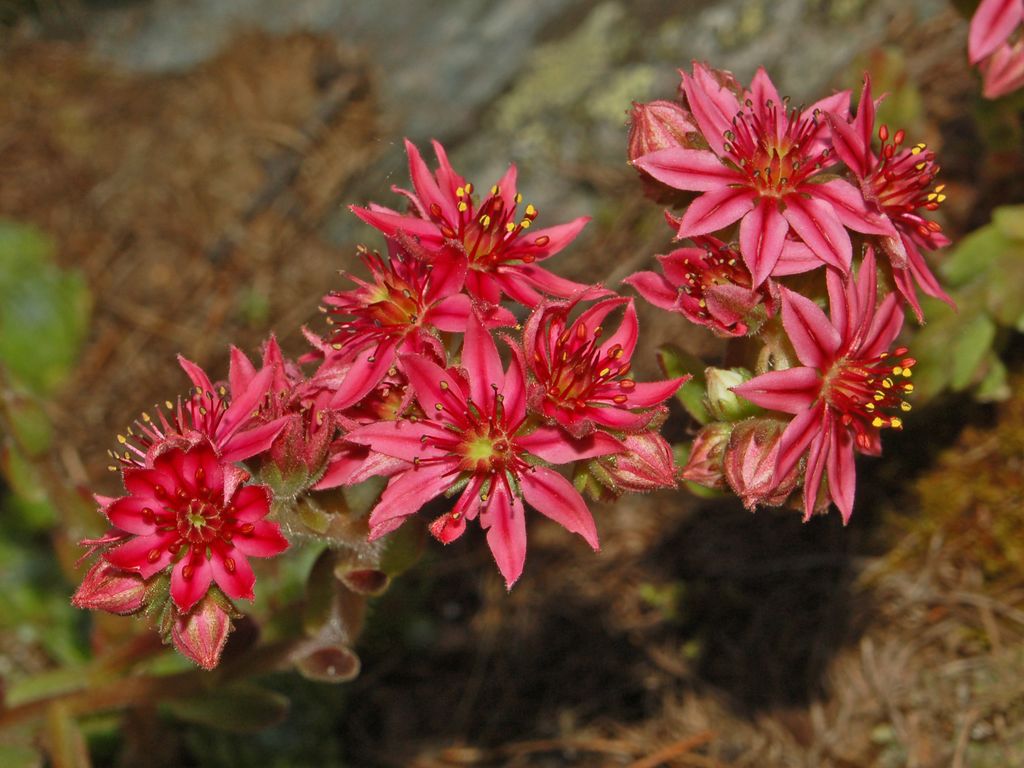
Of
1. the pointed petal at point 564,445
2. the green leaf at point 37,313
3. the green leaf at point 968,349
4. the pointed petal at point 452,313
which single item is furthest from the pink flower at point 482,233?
the green leaf at point 37,313

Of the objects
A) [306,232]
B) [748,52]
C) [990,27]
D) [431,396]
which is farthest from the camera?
[306,232]

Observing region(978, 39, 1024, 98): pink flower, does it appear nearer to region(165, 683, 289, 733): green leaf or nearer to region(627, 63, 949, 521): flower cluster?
region(627, 63, 949, 521): flower cluster

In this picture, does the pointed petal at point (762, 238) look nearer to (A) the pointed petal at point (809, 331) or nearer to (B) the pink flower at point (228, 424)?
(A) the pointed petal at point (809, 331)

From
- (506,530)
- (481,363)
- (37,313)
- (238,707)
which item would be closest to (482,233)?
(481,363)

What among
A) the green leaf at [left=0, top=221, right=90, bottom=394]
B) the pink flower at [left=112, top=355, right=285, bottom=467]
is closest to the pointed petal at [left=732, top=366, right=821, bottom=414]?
the pink flower at [left=112, top=355, right=285, bottom=467]

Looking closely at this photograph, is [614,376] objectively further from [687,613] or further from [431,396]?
[687,613]

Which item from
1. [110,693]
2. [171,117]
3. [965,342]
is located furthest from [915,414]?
[171,117]
